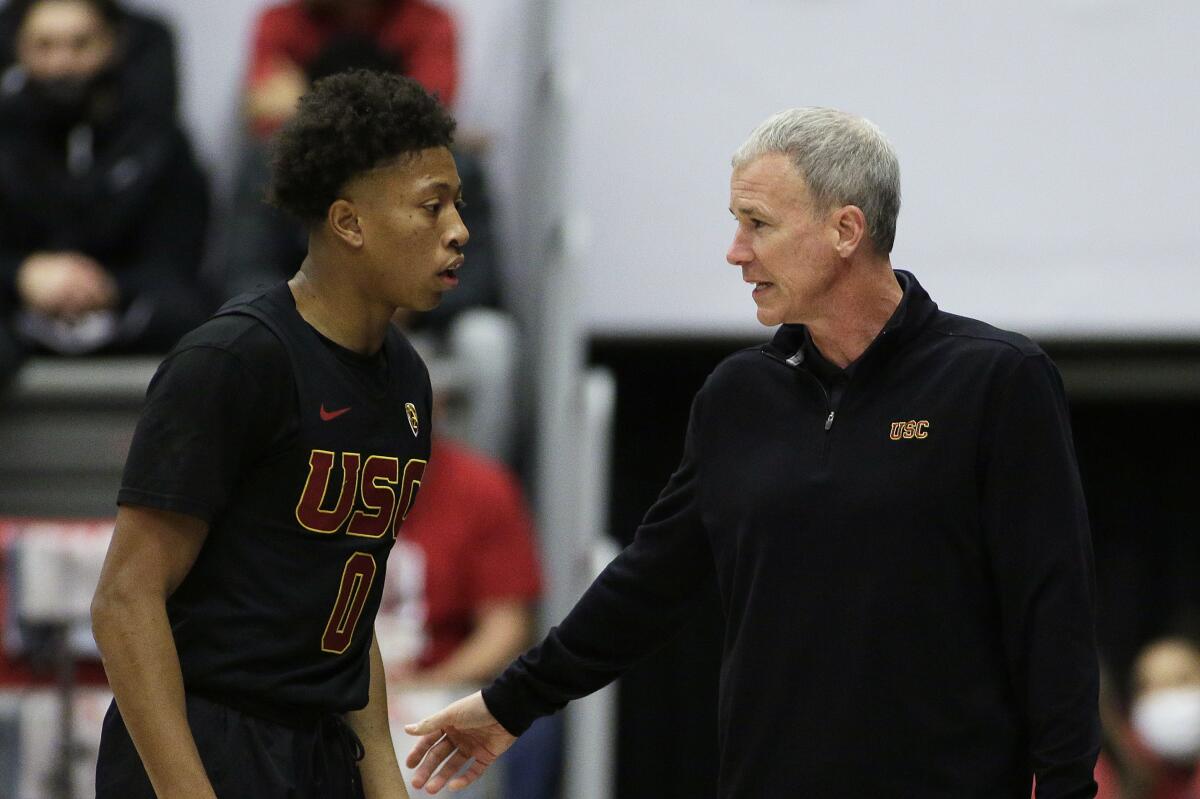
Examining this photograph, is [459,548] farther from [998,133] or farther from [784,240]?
[784,240]

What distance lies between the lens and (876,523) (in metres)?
2.93

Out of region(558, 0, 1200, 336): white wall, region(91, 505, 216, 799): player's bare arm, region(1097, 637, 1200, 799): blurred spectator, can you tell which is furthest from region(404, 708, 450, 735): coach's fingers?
region(558, 0, 1200, 336): white wall

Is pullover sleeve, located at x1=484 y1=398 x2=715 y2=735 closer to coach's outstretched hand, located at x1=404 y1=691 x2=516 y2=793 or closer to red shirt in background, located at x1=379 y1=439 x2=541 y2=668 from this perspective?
coach's outstretched hand, located at x1=404 y1=691 x2=516 y2=793

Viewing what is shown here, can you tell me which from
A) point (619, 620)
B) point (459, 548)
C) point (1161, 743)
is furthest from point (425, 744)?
point (1161, 743)

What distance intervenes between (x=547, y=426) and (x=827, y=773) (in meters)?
2.94

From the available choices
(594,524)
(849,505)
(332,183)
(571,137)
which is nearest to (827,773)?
(849,505)

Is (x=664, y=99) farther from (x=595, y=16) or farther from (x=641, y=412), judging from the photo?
(x=641, y=412)

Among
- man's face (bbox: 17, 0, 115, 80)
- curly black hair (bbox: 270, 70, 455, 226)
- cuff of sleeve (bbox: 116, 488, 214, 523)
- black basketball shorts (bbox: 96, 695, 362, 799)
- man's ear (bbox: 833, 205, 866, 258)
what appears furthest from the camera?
man's face (bbox: 17, 0, 115, 80)

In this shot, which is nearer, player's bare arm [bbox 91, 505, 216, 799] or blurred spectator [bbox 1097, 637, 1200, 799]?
player's bare arm [bbox 91, 505, 216, 799]

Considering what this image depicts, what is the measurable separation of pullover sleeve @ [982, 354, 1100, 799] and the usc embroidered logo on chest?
96mm

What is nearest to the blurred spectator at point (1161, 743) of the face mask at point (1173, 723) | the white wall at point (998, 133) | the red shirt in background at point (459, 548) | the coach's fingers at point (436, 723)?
the face mask at point (1173, 723)

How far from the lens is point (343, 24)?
6672mm

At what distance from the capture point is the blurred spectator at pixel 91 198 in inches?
241

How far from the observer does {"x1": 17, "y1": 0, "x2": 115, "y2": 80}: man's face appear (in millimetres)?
6414
